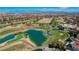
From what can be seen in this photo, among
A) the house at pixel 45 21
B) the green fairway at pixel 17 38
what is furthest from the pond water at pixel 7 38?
the house at pixel 45 21

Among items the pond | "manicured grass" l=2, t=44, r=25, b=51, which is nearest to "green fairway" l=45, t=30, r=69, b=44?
the pond

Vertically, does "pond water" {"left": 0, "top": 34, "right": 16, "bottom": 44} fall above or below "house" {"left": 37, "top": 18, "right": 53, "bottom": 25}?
below

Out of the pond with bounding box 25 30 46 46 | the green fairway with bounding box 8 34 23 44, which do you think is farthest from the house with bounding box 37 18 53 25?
Result: the green fairway with bounding box 8 34 23 44

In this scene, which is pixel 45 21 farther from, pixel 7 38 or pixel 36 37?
pixel 7 38

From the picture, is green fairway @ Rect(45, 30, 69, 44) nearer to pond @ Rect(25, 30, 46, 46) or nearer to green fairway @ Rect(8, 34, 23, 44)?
pond @ Rect(25, 30, 46, 46)

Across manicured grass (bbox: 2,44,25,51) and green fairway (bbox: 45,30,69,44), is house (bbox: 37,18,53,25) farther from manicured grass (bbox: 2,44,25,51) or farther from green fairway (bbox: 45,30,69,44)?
manicured grass (bbox: 2,44,25,51)

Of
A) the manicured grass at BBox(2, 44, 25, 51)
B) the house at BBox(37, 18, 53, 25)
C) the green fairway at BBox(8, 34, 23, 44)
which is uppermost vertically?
the house at BBox(37, 18, 53, 25)

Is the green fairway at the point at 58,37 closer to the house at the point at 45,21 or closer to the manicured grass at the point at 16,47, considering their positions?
the house at the point at 45,21
